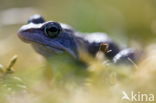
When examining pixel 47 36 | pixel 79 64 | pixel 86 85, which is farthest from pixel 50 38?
pixel 86 85

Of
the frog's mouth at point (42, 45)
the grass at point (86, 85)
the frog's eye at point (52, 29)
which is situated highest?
the frog's eye at point (52, 29)

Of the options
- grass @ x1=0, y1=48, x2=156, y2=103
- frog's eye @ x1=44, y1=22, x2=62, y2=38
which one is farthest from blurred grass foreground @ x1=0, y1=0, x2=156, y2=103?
frog's eye @ x1=44, y1=22, x2=62, y2=38

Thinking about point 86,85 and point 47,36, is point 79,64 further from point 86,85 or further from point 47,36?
point 86,85

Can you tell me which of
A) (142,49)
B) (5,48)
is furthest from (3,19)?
(142,49)

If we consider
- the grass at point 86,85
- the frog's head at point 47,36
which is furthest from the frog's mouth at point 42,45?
the grass at point 86,85

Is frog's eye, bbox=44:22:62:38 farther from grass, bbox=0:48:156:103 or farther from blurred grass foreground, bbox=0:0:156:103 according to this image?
grass, bbox=0:48:156:103

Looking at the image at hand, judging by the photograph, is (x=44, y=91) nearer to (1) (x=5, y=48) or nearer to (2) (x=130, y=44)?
(1) (x=5, y=48)

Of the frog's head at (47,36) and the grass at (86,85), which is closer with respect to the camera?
the grass at (86,85)

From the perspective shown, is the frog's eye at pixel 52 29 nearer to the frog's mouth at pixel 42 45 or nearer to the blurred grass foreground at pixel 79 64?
the frog's mouth at pixel 42 45
